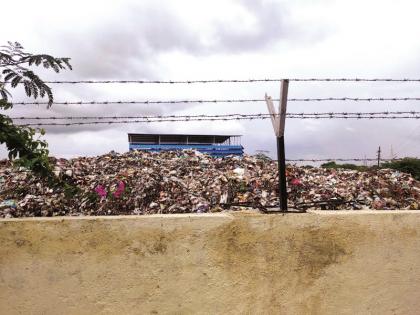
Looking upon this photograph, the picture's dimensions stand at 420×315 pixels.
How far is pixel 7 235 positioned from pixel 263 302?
63.0 inches

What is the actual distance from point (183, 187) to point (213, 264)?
397 centimetres

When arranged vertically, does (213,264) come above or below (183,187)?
below

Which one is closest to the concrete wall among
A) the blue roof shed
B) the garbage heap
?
the garbage heap

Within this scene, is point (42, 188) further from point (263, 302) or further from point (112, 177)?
point (263, 302)

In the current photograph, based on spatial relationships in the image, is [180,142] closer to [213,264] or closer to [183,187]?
[183,187]

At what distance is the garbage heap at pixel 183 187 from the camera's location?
621cm

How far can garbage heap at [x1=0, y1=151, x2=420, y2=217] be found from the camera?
6.21 metres

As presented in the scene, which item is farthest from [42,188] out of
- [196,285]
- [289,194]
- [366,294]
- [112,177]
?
[366,294]

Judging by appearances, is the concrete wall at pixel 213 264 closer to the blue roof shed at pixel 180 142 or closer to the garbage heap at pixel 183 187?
the garbage heap at pixel 183 187

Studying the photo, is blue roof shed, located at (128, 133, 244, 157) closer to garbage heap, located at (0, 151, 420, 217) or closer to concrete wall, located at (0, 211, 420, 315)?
garbage heap, located at (0, 151, 420, 217)

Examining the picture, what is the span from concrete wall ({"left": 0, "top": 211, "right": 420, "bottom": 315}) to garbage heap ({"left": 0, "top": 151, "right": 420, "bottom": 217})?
2.73m

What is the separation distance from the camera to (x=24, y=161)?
2979 millimetres

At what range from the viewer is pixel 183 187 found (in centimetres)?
662

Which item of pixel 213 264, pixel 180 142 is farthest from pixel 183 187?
pixel 180 142
